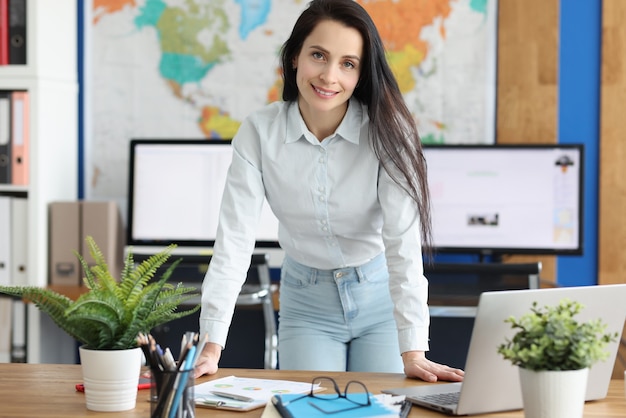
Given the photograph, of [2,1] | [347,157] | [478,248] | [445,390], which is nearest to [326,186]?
[347,157]

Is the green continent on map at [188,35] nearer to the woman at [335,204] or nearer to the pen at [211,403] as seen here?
the woman at [335,204]

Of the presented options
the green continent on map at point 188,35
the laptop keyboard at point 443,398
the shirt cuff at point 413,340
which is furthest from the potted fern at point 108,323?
the green continent on map at point 188,35

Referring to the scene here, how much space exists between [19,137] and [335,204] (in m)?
1.91

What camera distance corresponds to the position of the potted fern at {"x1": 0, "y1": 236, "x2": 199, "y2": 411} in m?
1.42

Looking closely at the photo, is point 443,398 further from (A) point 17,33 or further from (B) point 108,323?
(A) point 17,33

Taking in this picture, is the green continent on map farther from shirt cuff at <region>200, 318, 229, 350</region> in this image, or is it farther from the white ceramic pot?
the white ceramic pot

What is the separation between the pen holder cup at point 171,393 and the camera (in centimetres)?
134

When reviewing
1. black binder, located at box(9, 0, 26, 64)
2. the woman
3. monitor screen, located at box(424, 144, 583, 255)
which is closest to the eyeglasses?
the woman

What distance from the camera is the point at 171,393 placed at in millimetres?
1342

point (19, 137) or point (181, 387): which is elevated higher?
point (19, 137)

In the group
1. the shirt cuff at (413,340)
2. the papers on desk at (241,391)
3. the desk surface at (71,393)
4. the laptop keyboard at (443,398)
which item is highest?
the shirt cuff at (413,340)

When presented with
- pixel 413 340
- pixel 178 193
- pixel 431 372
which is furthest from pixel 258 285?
pixel 431 372

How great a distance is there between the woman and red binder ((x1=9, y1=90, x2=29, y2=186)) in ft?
5.68

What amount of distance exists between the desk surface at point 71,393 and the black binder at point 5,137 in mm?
1805
